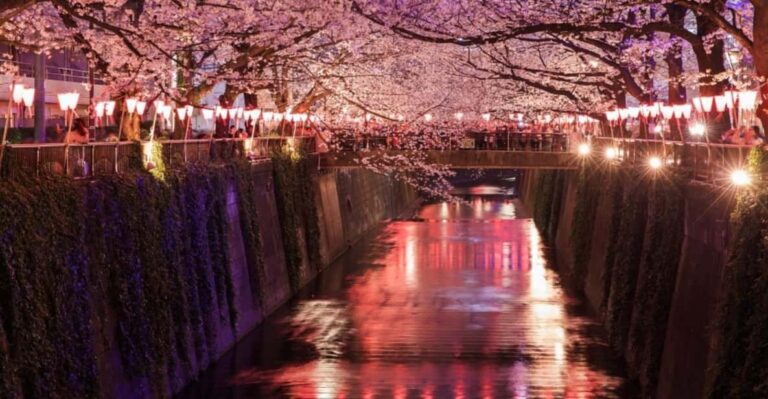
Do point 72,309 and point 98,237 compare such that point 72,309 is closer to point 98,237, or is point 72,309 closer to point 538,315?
point 98,237

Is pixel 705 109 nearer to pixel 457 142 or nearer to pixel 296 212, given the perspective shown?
pixel 296 212

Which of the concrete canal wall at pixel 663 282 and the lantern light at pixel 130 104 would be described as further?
the lantern light at pixel 130 104

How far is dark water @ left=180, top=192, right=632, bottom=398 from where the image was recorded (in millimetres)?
22469

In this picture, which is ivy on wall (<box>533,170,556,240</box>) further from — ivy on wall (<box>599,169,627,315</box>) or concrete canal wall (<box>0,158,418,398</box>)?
concrete canal wall (<box>0,158,418,398</box>)

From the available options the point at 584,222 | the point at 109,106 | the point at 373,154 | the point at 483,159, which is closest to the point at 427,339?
the point at 109,106

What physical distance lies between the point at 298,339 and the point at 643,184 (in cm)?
892

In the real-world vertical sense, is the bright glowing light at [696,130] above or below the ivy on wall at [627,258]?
above

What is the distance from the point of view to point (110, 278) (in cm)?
1836

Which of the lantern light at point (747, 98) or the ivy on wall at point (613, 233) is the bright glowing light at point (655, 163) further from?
the ivy on wall at point (613, 233)

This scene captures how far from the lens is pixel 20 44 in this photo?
19.8m

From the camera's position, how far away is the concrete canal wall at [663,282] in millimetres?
17000

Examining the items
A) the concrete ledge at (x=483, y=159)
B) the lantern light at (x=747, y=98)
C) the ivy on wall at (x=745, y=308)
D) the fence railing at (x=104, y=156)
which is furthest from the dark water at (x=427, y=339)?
the ivy on wall at (x=745, y=308)

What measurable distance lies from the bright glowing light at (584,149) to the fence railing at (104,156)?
13581 millimetres

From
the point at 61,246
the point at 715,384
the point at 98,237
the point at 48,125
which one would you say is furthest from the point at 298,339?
the point at 48,125
